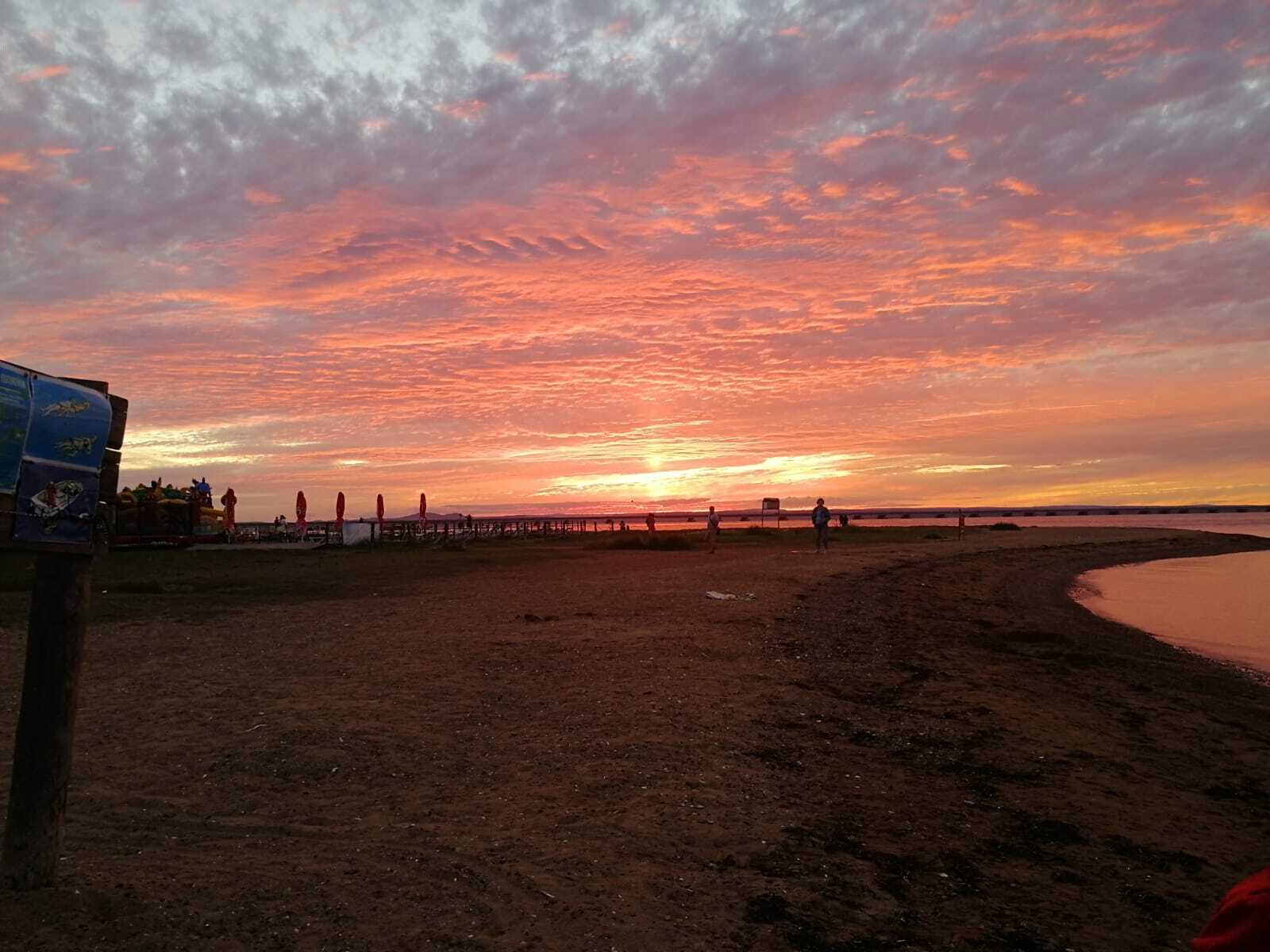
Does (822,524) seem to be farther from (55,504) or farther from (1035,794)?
(55,504)

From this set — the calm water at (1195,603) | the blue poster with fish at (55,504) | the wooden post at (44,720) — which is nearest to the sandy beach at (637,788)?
the wooden post at (44,720)

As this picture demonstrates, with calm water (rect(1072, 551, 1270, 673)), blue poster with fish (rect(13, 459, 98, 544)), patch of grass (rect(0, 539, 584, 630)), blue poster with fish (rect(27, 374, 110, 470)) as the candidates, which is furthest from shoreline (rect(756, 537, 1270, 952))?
patch of grass (rect(0, 539, 584, 630))

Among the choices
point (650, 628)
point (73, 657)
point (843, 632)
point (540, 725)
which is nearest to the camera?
point (73, 657)

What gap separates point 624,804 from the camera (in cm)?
680

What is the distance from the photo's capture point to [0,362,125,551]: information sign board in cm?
461

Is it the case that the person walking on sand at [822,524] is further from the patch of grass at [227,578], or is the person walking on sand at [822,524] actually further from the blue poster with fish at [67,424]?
the blue poster with fish at [67,424]

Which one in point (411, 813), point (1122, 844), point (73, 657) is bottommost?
point (1122, 844)

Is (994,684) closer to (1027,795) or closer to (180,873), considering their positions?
(1027,795)

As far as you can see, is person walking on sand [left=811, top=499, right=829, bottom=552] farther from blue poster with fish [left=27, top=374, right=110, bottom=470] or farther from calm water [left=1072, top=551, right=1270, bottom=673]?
blue poster with fish [left=27, top=374, right=110, bottom=470]

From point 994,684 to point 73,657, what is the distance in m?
11.2

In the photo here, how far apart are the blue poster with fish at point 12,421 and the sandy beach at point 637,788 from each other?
2.45 metres

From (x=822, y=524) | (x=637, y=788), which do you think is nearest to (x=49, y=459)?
(x=637, y=788)

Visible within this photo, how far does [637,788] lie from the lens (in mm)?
7148

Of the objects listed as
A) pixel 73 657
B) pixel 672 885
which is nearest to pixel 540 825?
pixel 672 885
